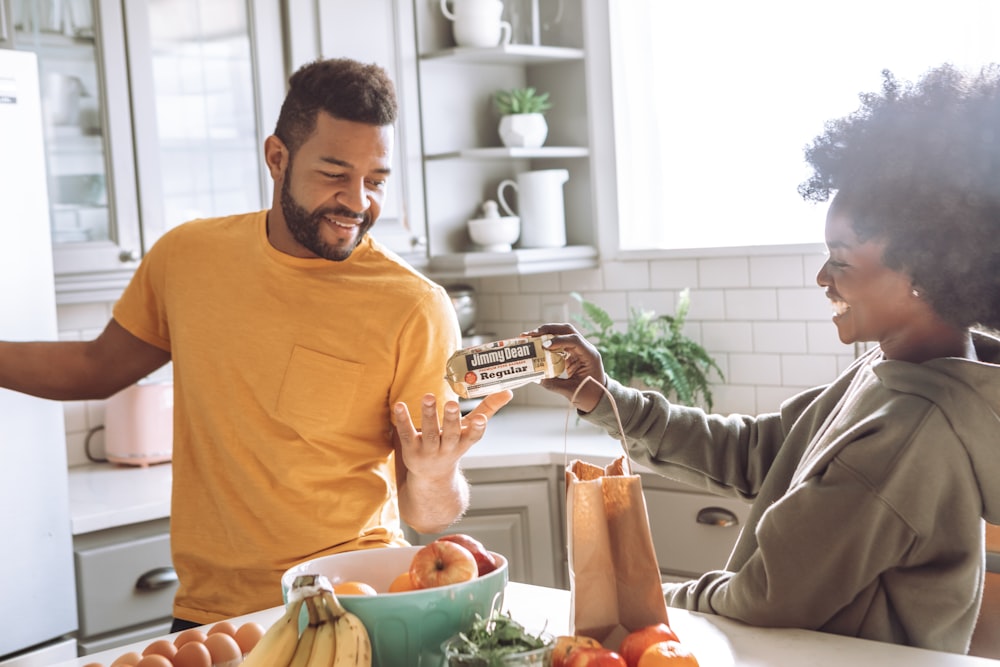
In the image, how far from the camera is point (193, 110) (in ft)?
9.66

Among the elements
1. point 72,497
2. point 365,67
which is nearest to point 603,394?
point 365,67

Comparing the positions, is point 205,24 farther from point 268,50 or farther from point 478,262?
point 478,262

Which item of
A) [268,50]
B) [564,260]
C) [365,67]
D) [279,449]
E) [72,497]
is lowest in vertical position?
[72,497]

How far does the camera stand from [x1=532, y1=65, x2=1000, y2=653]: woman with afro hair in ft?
4.53

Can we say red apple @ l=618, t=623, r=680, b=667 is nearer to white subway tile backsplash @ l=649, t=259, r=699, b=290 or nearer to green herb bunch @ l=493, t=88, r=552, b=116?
white subway tile backsplash @ l=649, t=259, r=699, b=290

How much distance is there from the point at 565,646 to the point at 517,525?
186 centimetres

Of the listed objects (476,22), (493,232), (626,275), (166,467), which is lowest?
(166,467)

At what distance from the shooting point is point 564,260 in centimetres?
353

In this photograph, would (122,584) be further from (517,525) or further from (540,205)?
(540,205)

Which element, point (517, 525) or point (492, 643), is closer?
point (492, 643)

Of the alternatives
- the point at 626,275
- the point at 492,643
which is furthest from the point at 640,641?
the point at 626,275

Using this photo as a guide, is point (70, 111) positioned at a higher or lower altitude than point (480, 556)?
higher

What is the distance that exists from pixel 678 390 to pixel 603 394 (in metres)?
1.25

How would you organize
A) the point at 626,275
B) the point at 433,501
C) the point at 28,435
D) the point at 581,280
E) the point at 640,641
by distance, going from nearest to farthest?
the point at 640,641
the point at 433,501
the point at 28,435
the point at 626,275
the point at 581,280
